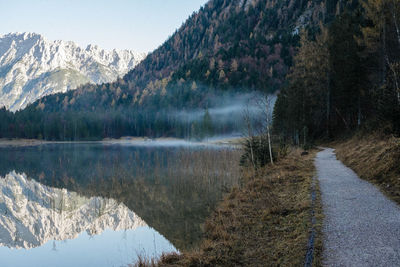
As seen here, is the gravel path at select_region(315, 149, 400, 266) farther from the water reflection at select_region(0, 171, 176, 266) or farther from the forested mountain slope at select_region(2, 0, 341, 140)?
the forested mountain slope at select_region(2, 0, 341, 140)

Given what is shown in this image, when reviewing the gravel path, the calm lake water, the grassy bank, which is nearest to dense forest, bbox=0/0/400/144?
the gravel path

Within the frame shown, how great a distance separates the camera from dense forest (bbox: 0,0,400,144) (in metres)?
25.3

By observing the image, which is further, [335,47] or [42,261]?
[335,47]

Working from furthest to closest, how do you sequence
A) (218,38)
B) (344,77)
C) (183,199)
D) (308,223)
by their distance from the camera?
(218,38) < (344,77) < (183,199) < (308,223)

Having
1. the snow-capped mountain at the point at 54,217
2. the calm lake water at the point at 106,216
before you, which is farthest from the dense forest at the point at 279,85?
the snow-capped mountain at the point at 54,217

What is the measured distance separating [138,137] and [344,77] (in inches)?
4212

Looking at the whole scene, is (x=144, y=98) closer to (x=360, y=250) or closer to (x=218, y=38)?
(x=218, y=38)

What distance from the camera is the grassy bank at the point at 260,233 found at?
5219 millimetres

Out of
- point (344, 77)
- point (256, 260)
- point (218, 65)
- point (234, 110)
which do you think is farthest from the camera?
point (218, 65)

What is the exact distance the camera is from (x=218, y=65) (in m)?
141

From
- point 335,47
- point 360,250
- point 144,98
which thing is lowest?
point 360,250

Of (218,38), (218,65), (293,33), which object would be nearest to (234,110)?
(218,65)

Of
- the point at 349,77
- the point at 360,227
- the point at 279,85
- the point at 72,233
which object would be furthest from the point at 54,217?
the point at 279,85

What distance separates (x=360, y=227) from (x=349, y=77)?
29.2m
